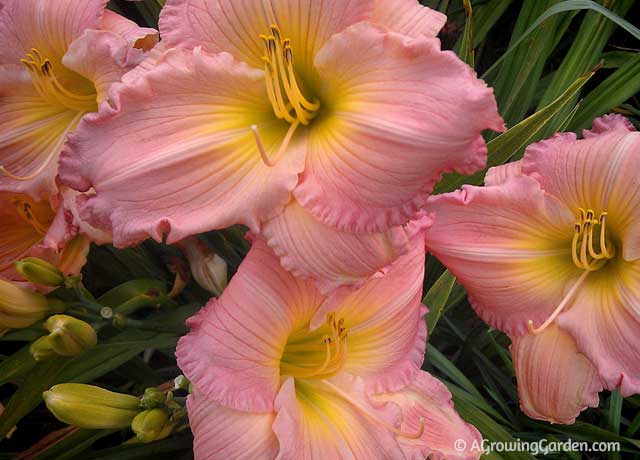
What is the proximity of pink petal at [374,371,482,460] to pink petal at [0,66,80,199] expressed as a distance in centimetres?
46

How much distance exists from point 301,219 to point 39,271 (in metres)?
0.33

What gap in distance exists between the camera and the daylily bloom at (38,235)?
28.8 inches

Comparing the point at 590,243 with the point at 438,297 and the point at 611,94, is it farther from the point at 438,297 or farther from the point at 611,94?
the point at 611,94

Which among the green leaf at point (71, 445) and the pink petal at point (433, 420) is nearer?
the pink petal at point (433, 420)

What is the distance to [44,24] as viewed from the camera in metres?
0.73

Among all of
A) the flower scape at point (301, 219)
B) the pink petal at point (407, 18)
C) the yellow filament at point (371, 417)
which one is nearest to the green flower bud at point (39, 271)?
the flower scape at point (301, 219)

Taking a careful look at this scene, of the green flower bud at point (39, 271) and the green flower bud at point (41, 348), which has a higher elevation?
the green flower bud at point (39, 271)

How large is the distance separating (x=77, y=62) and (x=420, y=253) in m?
0.41

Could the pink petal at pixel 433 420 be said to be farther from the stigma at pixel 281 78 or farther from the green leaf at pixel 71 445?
the green leaf at pixel 71 445

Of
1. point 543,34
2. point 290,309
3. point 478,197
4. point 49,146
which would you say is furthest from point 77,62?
point 543,34

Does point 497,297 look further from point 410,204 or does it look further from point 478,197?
point 410,204

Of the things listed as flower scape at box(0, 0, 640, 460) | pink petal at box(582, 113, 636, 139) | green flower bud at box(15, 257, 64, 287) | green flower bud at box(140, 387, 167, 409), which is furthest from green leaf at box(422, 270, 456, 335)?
green flower bud at box(15, 257, 64, 287)

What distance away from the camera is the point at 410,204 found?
56 cm

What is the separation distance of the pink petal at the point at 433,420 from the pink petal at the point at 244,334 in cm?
15
